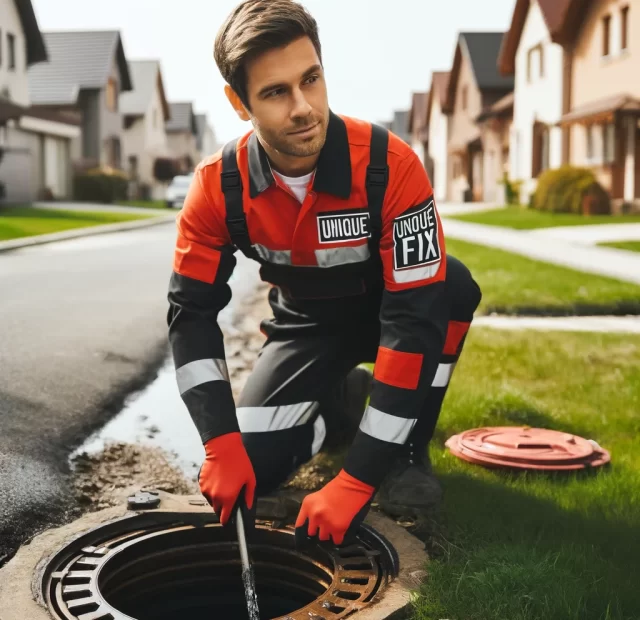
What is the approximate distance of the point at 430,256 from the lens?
2.76 metres

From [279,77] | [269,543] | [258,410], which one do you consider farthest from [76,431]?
[279,77]

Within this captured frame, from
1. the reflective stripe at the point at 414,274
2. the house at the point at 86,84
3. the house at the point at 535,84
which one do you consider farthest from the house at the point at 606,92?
the house at the point at 86,84

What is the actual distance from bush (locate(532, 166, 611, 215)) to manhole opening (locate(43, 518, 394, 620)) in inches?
745

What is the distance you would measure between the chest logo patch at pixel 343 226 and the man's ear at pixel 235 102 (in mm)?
367

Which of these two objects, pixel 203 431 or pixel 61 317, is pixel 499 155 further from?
pixel 203 431

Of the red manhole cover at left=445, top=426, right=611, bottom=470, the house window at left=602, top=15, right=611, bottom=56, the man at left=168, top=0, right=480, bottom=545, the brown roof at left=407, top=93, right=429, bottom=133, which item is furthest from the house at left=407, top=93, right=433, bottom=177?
the man at left=168, top=0, right=480, bottom=545

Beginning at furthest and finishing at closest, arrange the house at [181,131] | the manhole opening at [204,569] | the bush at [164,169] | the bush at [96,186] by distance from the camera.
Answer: the house at [181,131] < the bush at [164,169] < the bush at [96,186] < the manhole opening at [204,569]

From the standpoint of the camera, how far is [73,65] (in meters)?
37.9

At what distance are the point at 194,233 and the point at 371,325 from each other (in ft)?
2.59

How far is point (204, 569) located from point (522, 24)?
94.2ft

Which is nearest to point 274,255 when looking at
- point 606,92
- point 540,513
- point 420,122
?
point 540,513

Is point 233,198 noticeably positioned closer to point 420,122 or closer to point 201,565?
point 201,565

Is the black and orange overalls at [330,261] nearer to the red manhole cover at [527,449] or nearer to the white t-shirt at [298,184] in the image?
the white t-shirt at [298,184]

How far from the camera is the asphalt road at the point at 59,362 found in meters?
3.14
